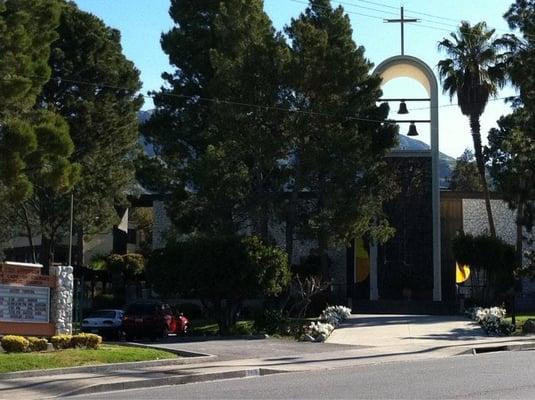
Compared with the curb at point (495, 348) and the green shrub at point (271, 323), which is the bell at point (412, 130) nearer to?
the green shrub at point (271, 323)

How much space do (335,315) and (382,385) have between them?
20469mm

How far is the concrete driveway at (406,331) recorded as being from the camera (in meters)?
29.5

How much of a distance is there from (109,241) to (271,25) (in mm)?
34534

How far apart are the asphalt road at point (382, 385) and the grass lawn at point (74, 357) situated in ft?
11.2

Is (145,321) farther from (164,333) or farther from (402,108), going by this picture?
(402,108)

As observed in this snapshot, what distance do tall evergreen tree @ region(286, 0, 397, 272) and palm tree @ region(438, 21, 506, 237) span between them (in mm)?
15959

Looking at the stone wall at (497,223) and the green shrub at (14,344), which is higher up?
the stone wall at (497,223)

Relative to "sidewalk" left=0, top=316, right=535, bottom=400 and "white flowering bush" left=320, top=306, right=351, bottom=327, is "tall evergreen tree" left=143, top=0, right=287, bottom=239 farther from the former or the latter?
"sidewalk" left=0, top=316, right=535, bottom=400

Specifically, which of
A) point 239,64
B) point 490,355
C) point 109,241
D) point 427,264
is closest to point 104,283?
point 109,241

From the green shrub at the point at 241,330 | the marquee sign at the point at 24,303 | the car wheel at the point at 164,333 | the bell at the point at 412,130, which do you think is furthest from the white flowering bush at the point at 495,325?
the marquee sign at the point at 24,303

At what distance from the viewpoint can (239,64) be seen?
116 feet

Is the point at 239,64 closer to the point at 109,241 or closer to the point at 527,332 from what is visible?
the point at 527,332

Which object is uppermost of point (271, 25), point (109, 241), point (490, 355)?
point (271, 25)

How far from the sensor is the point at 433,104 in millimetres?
45969
